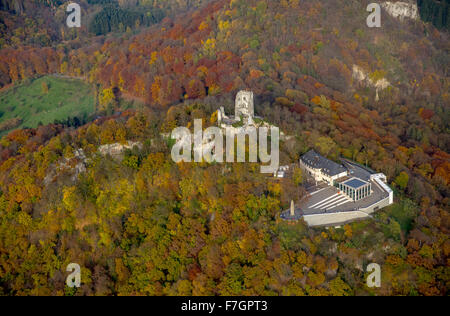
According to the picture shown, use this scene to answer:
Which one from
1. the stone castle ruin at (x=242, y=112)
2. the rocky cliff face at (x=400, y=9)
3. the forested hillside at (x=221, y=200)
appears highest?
the rocky cliff face at (x=400, y=9)

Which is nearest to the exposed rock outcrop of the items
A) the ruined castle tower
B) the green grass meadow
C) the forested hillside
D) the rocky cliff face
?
the forested hillside

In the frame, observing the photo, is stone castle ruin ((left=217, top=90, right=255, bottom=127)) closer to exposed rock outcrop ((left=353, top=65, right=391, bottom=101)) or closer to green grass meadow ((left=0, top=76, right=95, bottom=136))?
green grass meadow ((left=0, top=76, right=95, bottom=136))

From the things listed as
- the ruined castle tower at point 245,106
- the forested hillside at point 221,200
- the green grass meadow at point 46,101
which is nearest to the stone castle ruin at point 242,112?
the ruined castle tower at point 245,106

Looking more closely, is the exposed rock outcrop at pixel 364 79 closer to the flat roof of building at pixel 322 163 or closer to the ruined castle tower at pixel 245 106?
the ruined castle tower at pixel 245 106

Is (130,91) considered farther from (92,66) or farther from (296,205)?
(296,205)

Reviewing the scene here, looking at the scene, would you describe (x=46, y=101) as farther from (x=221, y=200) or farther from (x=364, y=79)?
(x=364, y=79)

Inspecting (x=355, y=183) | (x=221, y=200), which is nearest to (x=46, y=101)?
(x=221, y=200)
